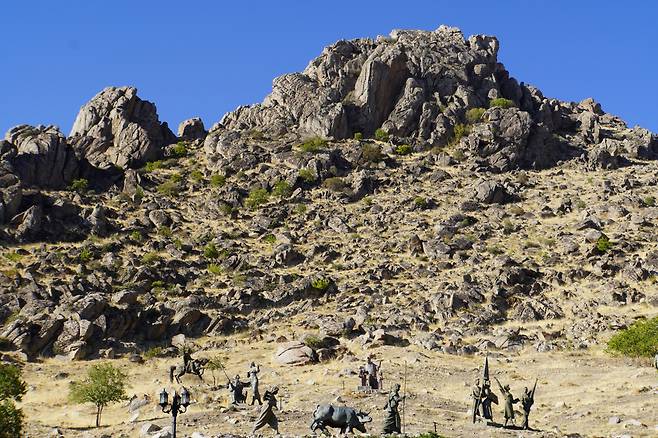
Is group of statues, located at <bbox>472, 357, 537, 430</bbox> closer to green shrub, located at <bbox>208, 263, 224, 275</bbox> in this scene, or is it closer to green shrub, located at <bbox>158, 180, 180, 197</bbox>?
green shrub, located at <bbox>208, 263, 224, 275</bbox>

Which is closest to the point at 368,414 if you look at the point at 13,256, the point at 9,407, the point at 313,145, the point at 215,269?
the point at 9,407

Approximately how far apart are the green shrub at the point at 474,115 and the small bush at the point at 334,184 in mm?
17189

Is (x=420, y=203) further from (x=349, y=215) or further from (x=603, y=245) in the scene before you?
(x=603, y=245)

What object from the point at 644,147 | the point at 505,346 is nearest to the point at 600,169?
the point at 644,147

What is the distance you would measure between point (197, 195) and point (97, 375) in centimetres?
3884

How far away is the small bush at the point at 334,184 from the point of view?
75.6 meters

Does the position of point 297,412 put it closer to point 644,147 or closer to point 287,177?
point 287,177

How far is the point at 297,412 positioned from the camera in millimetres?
32500

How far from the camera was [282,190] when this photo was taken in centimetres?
7450

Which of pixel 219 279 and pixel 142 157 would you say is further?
pixel 142 157

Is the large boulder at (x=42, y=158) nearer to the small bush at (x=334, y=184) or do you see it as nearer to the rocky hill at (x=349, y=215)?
the rocky hill at (x=349, y=215)

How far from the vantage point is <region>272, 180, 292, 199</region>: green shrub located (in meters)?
74.4

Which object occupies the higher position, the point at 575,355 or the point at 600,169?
the point at 600,169

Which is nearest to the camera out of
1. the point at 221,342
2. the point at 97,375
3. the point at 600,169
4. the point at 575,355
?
the point at 97,375
